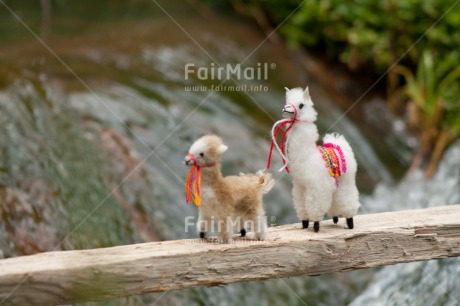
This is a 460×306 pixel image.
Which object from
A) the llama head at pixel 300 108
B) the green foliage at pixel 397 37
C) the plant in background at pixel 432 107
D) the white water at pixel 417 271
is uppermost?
the green foliage at pixel 397 37

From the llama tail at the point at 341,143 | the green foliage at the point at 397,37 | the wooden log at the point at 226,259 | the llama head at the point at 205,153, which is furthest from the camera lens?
the green foliage at the point at 397,37

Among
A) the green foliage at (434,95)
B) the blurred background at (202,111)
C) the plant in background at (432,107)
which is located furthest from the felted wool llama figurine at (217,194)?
the green foliage at (434,95)

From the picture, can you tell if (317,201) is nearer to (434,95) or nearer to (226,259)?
(226,259)

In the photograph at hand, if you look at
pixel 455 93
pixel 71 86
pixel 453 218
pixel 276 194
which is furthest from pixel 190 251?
pixel 455 93

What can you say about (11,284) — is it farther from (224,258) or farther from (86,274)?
(224,258)

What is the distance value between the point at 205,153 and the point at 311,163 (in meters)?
0.36

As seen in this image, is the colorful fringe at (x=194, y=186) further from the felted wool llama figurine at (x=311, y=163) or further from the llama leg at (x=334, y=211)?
the llama leg at (x=334, y=211)

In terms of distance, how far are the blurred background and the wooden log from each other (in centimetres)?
84

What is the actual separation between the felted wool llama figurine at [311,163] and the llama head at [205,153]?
214 mm

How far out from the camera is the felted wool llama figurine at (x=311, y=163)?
2.17 m

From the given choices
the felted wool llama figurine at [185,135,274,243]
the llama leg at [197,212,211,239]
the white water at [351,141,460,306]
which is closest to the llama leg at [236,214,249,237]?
the felted wool llama figurine at [185,135,274,243]

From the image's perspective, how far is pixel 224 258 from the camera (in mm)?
2051

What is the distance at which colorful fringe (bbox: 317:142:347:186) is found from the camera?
220 centimetres

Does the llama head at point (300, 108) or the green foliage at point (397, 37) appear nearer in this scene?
the llama head at point (300, 108)
